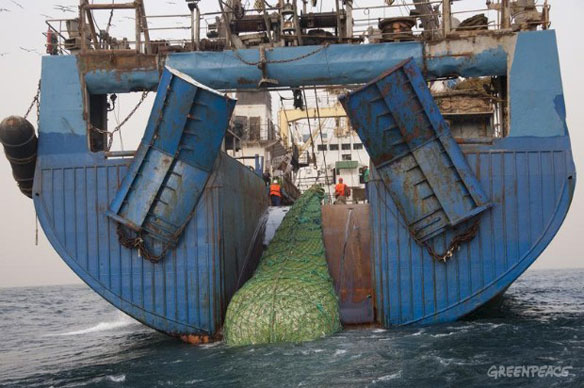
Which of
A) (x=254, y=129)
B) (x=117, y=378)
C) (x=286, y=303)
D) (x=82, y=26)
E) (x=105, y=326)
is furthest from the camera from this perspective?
(x=254, y=129)

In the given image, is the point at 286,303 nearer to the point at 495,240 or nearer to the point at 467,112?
the point at 495,240

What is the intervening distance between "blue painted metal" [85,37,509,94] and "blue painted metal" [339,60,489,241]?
1.36 m

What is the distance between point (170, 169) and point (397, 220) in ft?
12.5

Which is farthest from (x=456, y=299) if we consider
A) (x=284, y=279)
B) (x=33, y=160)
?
(x=33, y=160)

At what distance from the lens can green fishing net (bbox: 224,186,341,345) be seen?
10492 mm

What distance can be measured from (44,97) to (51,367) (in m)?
4.56

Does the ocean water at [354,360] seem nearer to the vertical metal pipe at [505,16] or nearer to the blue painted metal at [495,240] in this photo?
the blue painted metal at [495,240]

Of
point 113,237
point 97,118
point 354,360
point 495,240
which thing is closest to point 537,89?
point 495,240

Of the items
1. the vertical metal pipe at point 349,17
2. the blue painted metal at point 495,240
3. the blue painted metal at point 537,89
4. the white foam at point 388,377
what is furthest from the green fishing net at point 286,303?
the vertical metal pipe at point 349,17

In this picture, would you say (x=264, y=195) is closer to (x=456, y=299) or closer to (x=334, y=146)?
(x=456, y=299)

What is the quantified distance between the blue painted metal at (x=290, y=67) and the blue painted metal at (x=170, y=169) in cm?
154

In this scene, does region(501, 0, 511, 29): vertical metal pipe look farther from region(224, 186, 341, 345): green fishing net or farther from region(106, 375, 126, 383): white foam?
region(106, 375, 126, 383): white foam

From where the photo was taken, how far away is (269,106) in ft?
117

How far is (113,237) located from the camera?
39.2 ft
